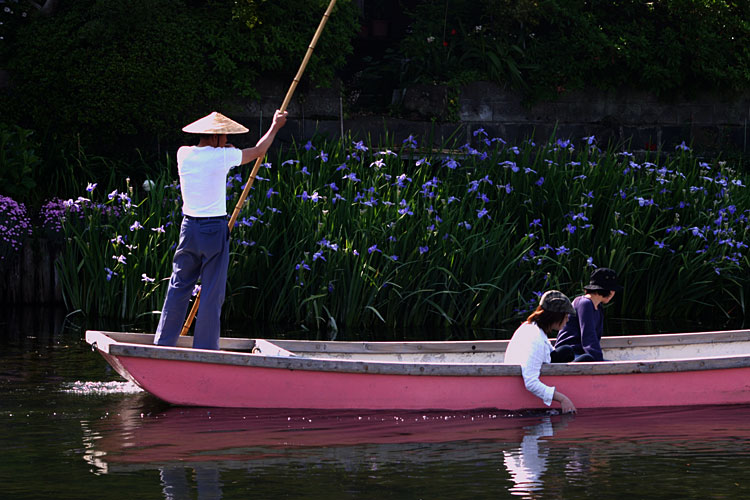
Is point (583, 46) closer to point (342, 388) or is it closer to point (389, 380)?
point (389, 380)

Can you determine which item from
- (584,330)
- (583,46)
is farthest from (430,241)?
(583,46)

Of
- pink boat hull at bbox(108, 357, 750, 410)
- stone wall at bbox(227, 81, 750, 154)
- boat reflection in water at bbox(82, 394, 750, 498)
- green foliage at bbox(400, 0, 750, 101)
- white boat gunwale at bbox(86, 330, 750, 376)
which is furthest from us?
green foliage at bbox(400, 0, 750, 101)

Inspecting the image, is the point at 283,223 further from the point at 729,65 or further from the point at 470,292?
the point at 729,65

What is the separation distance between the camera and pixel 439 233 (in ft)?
36.3

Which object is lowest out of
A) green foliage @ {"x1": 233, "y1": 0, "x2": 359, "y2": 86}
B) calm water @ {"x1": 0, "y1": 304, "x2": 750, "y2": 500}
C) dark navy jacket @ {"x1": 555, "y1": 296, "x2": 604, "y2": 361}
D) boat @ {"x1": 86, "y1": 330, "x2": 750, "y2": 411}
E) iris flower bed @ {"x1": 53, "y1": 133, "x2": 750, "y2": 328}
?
calm water @ {"x1": 0, "y1": 304, "x2": 750, "y2": 500}

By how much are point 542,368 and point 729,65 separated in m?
9.84

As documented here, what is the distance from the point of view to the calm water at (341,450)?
18.9 feet

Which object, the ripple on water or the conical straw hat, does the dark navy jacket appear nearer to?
the conical straw hat

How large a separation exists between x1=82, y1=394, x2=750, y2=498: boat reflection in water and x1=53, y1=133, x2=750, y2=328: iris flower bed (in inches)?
115

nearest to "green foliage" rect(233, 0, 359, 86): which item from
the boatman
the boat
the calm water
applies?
the boatman

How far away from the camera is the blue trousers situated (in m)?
8.02

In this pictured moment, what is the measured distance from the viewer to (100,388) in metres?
8.27

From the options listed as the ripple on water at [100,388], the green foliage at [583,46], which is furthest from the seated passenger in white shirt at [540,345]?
the green foliage at [583,46]

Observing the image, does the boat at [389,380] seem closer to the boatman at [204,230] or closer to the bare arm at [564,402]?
the bare arm at [564,402]
